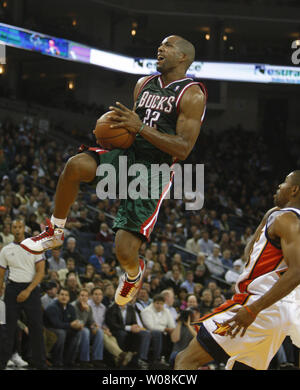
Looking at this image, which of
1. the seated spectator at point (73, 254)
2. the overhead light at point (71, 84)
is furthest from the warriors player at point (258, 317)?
the overhead light at point (71, 84)

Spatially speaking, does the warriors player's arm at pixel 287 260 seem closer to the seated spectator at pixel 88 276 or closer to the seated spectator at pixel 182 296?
the seated spectator at pixel 88 276

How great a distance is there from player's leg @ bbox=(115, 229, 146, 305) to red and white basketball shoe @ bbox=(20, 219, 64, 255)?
0.48 metres

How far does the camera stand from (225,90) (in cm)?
2658

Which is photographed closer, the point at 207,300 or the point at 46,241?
the point at 46,241

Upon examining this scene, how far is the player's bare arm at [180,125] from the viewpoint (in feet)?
15.7

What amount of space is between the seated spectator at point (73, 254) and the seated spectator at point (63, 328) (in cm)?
183

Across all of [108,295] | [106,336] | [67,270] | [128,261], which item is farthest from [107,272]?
[128,261]

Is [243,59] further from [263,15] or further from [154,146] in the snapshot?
[154,146]

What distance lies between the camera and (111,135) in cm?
483

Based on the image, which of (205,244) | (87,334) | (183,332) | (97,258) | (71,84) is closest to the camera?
(87,334)

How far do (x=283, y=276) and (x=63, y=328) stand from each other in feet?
18.2

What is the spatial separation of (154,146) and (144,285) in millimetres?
6015

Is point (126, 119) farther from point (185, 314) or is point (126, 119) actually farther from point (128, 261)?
point (185, 314)
